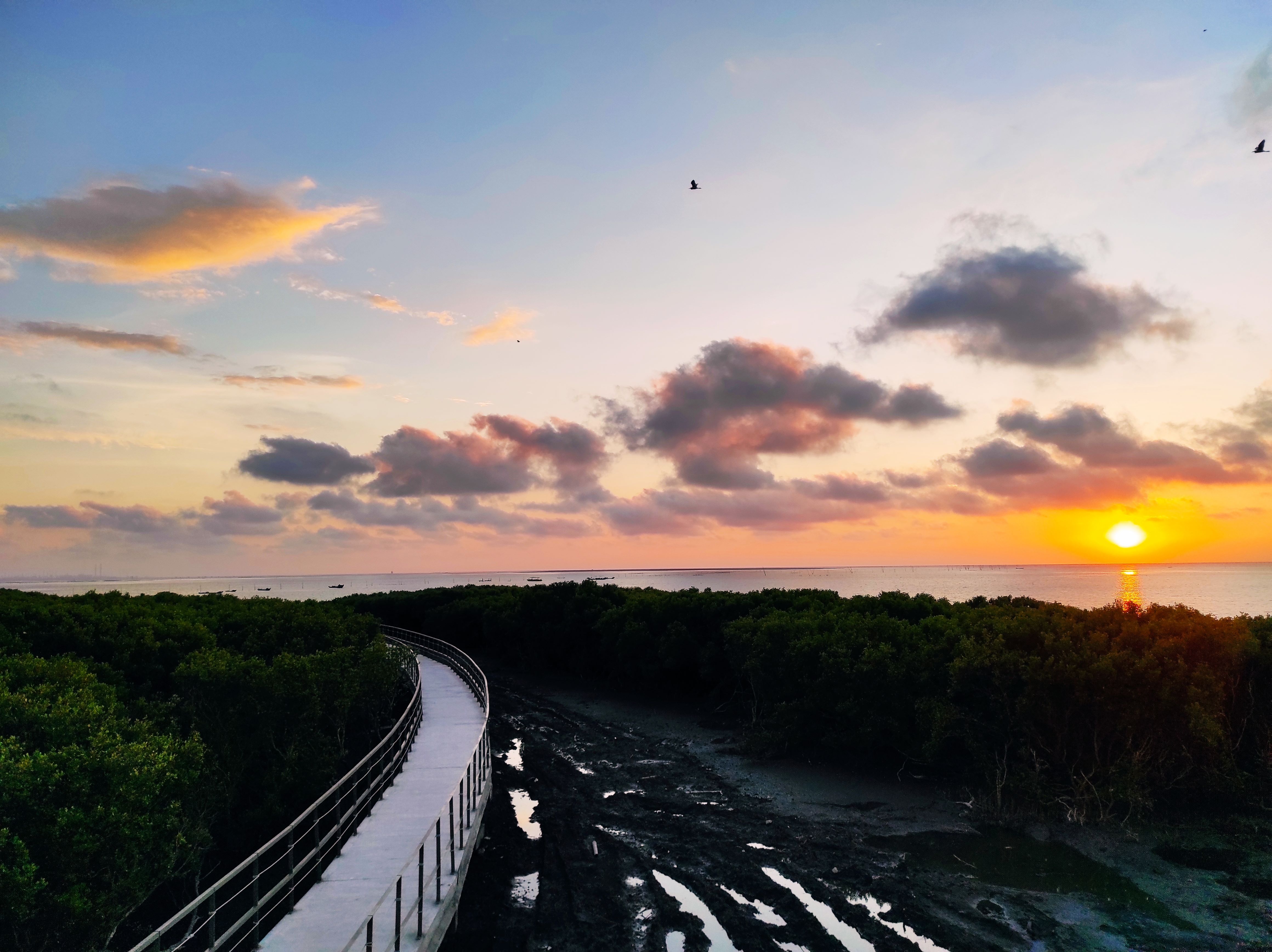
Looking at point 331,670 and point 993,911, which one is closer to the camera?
point 993,911

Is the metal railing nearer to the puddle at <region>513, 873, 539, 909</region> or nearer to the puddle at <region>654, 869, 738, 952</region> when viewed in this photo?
the puddle at <region>513, 873, 539, 909</region>

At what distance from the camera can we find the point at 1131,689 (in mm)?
19875

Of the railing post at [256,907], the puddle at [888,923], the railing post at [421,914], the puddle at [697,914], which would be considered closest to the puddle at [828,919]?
the puddle at [888,923]

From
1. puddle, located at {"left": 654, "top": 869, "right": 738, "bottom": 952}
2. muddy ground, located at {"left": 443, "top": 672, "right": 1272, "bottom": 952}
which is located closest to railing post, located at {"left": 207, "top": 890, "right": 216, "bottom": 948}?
muddy ground, located at {"left": 443, "top": 672, "right": 1272, "bottom": 952}

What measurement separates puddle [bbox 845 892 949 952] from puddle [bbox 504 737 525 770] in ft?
45.3

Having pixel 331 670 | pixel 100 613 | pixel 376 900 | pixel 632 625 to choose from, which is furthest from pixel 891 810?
pixel 100 613

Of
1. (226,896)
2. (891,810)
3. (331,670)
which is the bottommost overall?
(226,896)

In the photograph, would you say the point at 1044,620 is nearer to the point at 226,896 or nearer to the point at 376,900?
the point at 376,900

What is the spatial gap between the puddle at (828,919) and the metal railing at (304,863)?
21.8 ft

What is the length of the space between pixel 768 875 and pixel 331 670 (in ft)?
47.7

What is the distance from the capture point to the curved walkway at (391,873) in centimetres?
1227

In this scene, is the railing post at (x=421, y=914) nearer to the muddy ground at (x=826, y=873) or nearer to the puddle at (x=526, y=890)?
the muddy ground at (x=826, y=873)

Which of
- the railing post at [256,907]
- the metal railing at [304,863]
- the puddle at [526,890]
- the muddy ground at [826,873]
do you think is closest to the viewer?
the metal railing at [304,863]

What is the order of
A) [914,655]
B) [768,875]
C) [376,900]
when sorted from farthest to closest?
1. [914,655]
2. [768,875]
3. [376,900]
